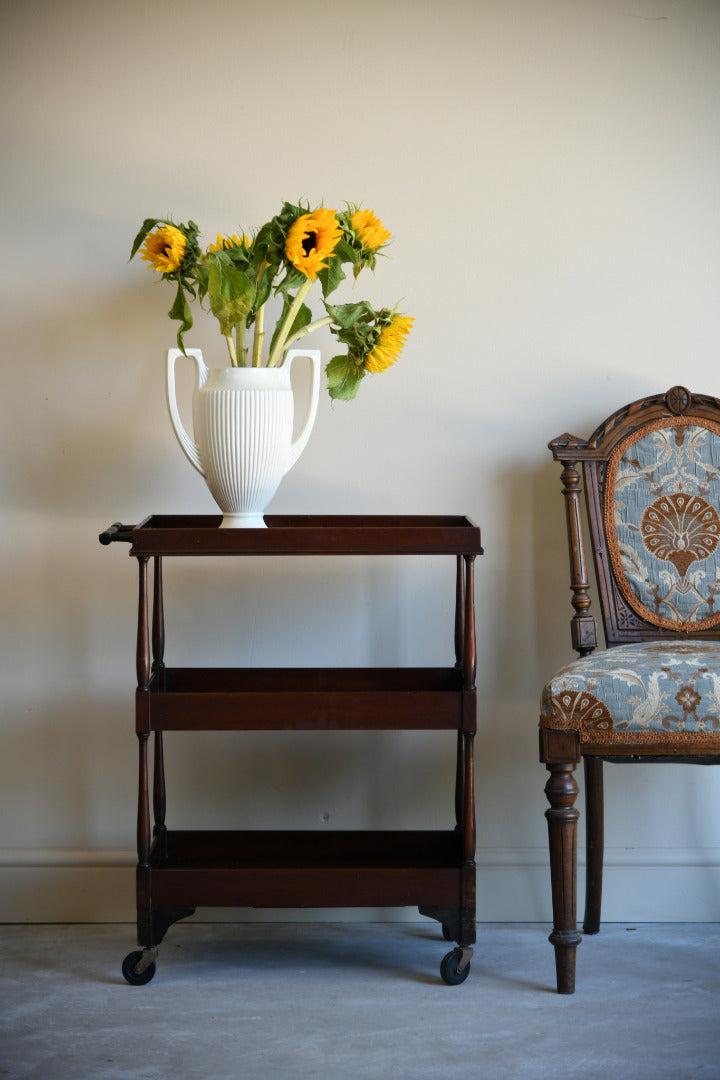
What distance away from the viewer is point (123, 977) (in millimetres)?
1852

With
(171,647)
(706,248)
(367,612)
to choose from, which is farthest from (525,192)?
(171,647)

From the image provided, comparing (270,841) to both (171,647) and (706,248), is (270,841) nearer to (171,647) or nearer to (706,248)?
(171,647)

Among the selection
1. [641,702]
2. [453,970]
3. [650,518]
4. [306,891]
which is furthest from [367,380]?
[453,970]

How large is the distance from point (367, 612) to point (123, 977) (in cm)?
84

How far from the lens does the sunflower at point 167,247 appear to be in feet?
6.04

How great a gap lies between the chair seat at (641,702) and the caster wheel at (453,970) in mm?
448

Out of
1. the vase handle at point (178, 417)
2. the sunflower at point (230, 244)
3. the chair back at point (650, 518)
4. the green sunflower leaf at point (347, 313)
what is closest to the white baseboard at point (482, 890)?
the chair back at point (650, 518)

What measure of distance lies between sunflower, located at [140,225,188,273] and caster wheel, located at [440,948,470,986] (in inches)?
51.9

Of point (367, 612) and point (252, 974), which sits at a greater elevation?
point (367, 612)

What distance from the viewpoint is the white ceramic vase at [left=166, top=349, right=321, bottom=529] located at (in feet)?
6.03

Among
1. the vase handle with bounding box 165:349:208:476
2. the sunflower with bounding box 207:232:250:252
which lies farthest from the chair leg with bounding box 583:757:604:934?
the sunflower with bounding box 207:232:250:252

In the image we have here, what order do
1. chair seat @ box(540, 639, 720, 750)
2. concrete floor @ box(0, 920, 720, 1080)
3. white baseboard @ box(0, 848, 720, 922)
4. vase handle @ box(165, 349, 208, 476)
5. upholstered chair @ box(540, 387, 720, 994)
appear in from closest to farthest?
1. concrete floor @ box(0, 920, 720, 1080)
2. chair seat @ box(540, 639, 720, 750)
3. vase handle @ box(165, 349, 208, 476)
4. upholstered chair @ box(540, 387, 720, 994)
5. white baseboard @ box(0, 848, 720, 922)

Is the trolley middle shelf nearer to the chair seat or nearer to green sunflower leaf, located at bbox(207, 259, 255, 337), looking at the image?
the chair seat

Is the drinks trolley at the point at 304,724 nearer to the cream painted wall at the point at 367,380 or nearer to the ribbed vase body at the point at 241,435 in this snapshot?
the ribbed vase body at the point at 241,435
